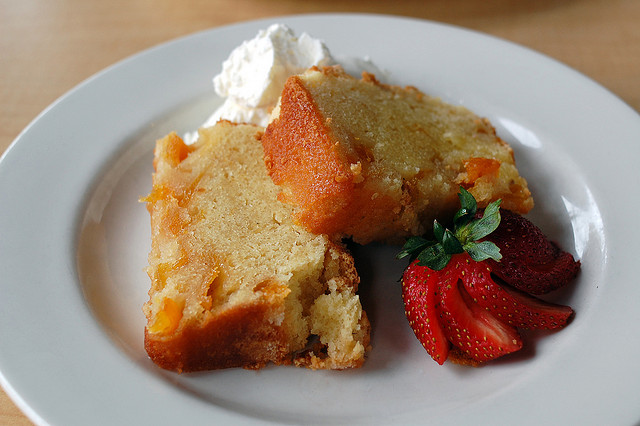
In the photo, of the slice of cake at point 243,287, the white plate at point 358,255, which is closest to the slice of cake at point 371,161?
the slice of cake at point 243,287

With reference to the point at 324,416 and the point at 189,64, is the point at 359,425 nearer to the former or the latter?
the point at 324,416

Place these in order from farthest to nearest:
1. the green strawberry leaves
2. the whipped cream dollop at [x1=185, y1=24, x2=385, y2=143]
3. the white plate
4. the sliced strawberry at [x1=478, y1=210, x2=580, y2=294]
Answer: the whipped cream dollop at [x1=185, y1=24, x2=385, y2=143]
the sliced strawberry at [x1=478, y1=210, x2=580, y2=294]
the green strawberry leaves
the white plate

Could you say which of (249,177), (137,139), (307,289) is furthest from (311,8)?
(307,289)

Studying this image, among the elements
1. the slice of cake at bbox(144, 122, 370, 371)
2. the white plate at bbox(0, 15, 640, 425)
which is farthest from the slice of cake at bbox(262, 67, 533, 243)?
the white plate at bbox(0, 15, 640, 425)

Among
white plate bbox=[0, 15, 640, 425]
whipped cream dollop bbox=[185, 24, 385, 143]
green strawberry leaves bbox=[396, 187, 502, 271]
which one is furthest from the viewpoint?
whipped cream dollop bbox=[185, 24, 385, 143]

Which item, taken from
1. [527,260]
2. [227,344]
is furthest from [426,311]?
[227,344]

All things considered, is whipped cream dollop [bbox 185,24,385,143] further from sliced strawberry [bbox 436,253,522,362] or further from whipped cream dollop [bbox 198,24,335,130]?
sliced strawberry [bbox 436,253,522,362]

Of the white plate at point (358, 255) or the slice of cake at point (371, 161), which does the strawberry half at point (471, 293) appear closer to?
the white plate at point (358, 255)
